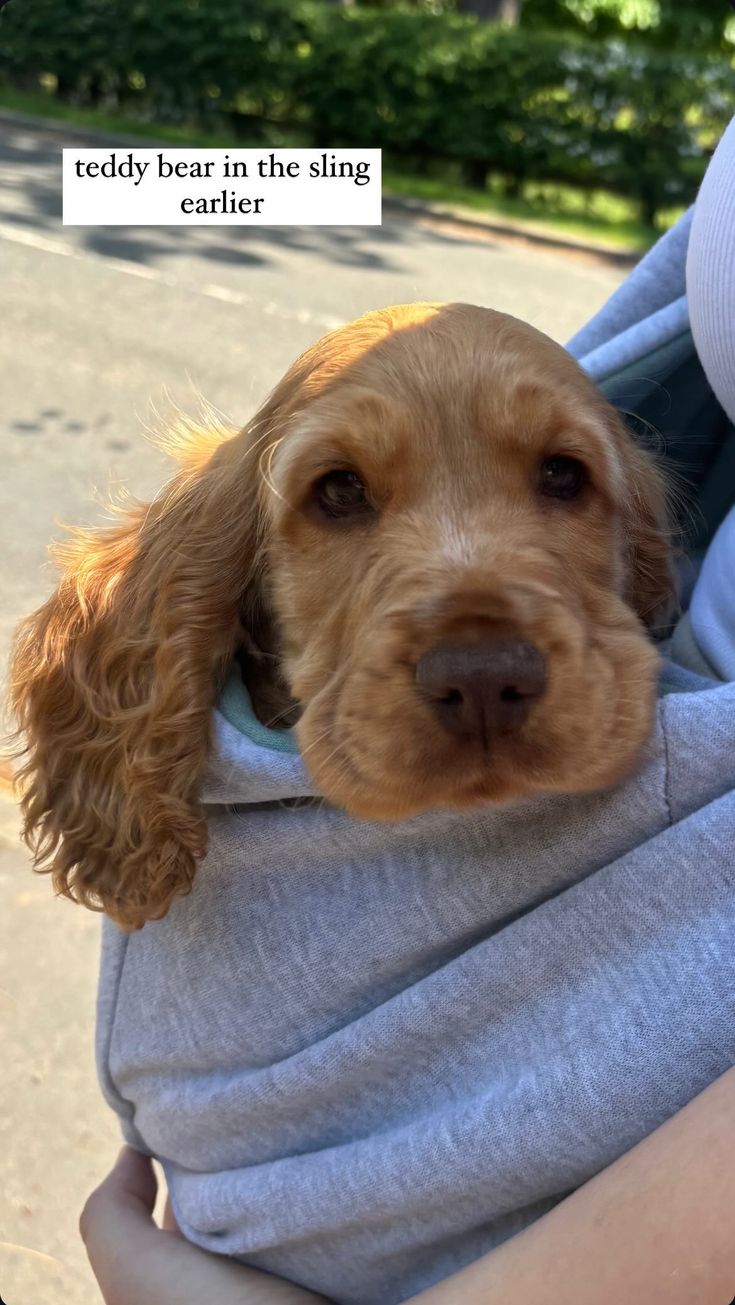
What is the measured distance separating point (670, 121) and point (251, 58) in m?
6.10

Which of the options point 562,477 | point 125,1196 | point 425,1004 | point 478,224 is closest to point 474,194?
point 478,224

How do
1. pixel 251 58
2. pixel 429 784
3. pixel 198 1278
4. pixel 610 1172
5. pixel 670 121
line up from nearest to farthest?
pixel 610 1172, pixel 429 784, pixel 198 1278, pixel 670 121, pixel 251 58

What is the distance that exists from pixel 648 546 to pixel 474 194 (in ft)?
48.2

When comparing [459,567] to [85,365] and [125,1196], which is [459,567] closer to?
[125,1196]

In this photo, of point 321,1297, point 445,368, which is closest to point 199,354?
point 445,368

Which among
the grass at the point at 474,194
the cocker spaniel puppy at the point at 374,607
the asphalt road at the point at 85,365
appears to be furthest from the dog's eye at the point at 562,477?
the grass at the point at 474,194

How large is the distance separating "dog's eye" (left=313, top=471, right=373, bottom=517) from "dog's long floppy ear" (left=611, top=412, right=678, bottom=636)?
0.47 metres

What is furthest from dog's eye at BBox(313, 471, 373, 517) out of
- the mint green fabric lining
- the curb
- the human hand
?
the curb

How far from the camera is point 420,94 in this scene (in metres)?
15.7

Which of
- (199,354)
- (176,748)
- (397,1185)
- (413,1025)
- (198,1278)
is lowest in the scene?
(199,354)

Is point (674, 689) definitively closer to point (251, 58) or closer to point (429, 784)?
point (429, 784)

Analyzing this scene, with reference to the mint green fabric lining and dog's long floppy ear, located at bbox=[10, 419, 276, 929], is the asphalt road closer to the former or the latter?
dog's long floppy ear, located at bbox=[10, 419, 276, 929]

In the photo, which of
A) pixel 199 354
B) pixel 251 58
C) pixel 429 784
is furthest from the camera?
pixel 251 58

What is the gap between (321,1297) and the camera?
1.70m
